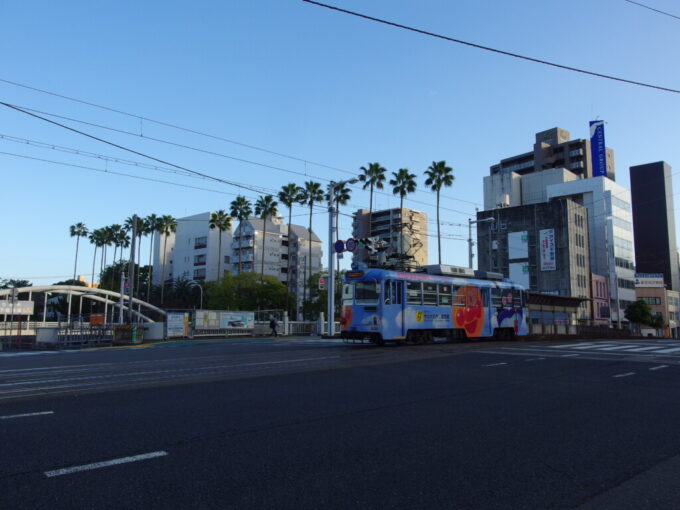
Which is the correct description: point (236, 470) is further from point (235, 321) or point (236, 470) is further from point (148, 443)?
point (235, 321)

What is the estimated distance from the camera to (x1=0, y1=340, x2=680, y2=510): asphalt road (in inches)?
164

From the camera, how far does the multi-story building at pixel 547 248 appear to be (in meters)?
83.6

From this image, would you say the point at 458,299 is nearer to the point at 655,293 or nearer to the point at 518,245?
the point at 518,245

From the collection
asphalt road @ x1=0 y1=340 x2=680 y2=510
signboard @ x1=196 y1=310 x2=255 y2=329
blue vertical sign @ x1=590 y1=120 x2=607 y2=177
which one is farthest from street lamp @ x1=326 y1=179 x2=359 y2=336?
blue vertical sign @ x1=590 y1=120 x2=607 y2=177

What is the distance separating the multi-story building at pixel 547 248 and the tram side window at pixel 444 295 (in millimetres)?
60727

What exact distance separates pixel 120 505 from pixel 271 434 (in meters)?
2.33

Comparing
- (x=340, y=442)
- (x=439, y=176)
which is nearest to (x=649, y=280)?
(x=439, y=176)

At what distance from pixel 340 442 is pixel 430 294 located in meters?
17.1

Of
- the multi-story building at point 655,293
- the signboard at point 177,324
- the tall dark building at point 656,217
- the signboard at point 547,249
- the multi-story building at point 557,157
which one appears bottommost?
the signboard at point 177,324

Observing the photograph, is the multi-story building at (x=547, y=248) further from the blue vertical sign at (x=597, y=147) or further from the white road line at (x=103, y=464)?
the white road line at (x=103, y=464)

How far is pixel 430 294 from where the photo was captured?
22.4 m

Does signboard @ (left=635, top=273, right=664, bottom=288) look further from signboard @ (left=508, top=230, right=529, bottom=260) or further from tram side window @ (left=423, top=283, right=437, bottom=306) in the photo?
tram side window @ (left=423, top=283, right=437, bottom=306)

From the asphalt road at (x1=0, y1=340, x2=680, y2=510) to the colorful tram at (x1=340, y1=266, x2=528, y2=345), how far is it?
31.9ft

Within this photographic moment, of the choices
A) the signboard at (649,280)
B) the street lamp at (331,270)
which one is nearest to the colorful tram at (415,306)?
the street lamp at (331,270)
